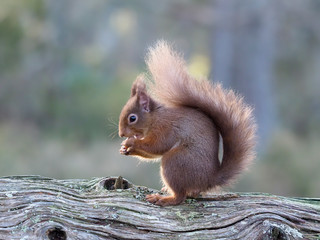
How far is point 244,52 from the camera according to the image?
9.84 m

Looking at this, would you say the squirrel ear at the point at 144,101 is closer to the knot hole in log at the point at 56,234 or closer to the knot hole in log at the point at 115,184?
the knot hole in log at the point at 115,184

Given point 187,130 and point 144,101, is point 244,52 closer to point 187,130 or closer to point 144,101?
point 144,101

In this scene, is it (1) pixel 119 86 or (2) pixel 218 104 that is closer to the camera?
(2) pixel 218 104

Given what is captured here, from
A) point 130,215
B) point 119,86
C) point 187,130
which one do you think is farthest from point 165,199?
point 119,86

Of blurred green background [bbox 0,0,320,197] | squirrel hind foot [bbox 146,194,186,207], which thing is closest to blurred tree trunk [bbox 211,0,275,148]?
blurred green background [bbox 0,0,320,197]

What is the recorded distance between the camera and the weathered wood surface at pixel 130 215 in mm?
2209

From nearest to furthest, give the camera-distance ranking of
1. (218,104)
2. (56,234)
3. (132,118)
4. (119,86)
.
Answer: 1. (56,234)
2. (218,104)
3. (132,118)
4. (119,86)

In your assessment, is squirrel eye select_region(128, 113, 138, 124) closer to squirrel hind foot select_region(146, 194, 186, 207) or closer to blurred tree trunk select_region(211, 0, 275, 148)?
squirrel hind foot select_region(146, 194, 186, 207)

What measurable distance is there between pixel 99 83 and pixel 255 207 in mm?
10771

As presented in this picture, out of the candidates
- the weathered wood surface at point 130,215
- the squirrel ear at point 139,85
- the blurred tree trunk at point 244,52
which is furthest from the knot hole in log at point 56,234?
the blurred tree trunk at point 244,52

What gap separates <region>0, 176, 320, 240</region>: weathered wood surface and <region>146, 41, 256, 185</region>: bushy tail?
18cm

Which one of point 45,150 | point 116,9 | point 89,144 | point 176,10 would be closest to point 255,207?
point 45,150

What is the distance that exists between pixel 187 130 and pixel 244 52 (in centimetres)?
751

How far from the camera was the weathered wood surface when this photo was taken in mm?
2209
